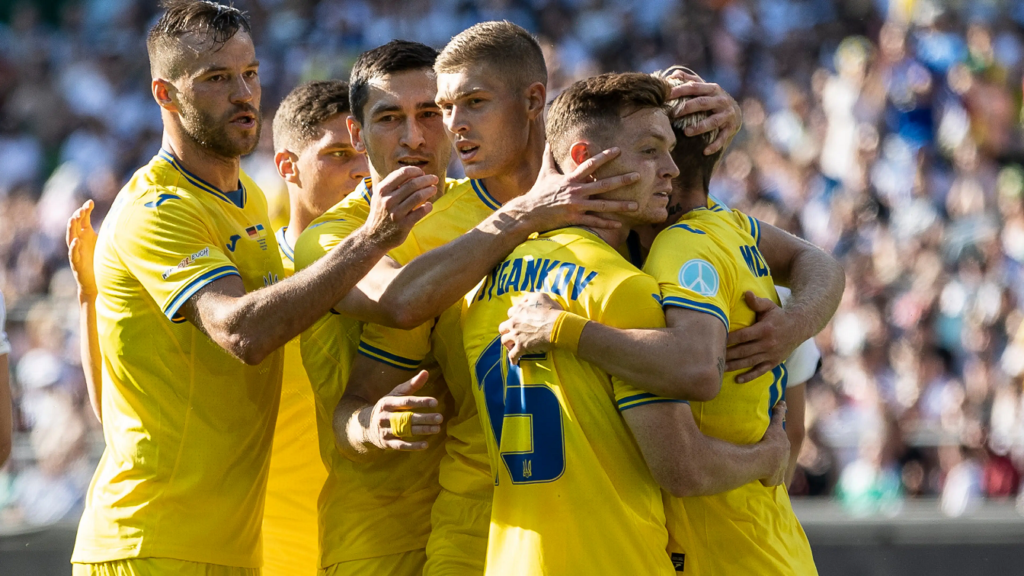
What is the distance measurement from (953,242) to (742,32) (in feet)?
13.9

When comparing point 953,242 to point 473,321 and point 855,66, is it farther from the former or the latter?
point 473,321

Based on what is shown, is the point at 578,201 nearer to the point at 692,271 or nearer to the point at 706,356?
the point at 692,271

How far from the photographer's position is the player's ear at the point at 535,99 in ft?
14.0

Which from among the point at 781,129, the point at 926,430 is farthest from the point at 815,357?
the point at 781,129

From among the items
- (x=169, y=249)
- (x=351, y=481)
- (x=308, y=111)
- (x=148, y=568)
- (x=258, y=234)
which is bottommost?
(x=148, y=568)

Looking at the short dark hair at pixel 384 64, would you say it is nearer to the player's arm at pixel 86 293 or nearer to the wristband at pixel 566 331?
the player's arm at pixel 86 293

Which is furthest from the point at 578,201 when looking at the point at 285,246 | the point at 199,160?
the point at 285,246

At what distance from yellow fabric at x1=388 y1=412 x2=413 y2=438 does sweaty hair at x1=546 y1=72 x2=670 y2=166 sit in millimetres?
970

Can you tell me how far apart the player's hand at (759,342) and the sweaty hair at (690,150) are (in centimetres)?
47

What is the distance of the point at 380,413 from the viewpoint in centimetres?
368

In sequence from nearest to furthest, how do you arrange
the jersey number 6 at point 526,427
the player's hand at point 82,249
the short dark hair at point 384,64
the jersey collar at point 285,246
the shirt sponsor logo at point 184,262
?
the jersey number 6 at point 526,427 < the shirt sponsor logo at point 184,262 < the short dark hair at point 384,64 < the player's hand at point 82,249 < the jersey collar at point 285,246

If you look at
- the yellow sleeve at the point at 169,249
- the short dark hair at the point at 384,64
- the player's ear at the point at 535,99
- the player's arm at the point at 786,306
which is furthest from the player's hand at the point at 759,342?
the yellow sleeve at the point at 169,249

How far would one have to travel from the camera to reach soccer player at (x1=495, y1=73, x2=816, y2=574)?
10.7 feet

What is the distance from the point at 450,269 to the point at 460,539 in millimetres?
899
